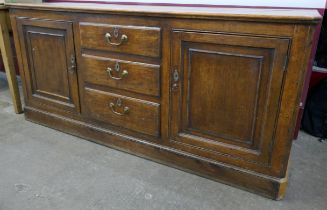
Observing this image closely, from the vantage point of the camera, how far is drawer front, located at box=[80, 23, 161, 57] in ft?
4.05

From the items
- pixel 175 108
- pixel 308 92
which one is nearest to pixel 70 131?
pixel 175 108

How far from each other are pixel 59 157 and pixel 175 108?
2.19ft

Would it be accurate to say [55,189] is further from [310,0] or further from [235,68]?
[310,0]

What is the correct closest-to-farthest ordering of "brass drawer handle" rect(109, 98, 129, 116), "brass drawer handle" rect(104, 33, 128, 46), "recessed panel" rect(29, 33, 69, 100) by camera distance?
"brass drawer handle" rect(104, 33, 128, 46)
"brass drawer handle" rect(109, 98, 129, 116)
"recessed panel" rect(29, 33, 69, 100)

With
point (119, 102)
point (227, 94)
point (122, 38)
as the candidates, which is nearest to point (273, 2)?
point (227, 94)

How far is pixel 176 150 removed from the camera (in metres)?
1.36

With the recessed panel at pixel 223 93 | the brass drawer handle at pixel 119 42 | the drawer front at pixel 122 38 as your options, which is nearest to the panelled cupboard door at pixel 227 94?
the recessed panel at pixel 223 93

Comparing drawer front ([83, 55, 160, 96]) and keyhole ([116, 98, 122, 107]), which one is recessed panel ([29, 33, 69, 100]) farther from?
keyhole ([116, 98, 122, 107])

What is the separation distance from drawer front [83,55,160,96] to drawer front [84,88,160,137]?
0.20 feet

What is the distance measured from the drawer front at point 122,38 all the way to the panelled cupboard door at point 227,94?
103 millimetres

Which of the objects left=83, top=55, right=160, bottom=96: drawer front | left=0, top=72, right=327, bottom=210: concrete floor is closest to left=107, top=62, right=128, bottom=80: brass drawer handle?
left=83, top=55, right=160, bottom=96: drawer front

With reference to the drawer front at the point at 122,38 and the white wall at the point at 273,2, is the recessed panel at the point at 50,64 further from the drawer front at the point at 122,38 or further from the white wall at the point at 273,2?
the white wall at the point at 273,2

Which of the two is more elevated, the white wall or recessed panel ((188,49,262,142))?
the white wall

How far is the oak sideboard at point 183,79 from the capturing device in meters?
1.04
